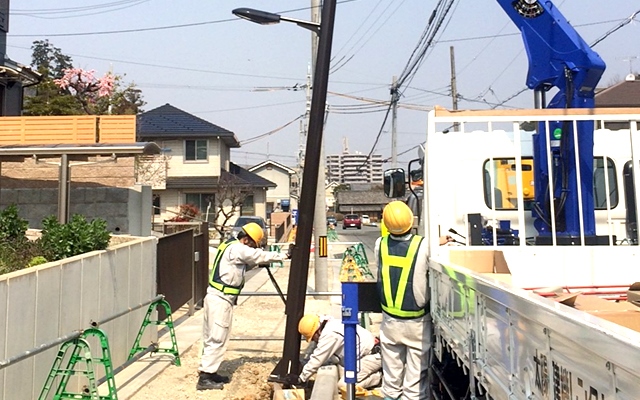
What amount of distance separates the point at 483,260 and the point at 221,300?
3137mm

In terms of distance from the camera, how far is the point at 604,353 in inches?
61.0

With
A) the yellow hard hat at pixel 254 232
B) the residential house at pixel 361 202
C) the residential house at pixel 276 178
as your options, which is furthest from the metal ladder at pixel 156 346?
the residential house at pixel 361 202

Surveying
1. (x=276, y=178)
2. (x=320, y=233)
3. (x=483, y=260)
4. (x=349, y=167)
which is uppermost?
(x=349, y=167)

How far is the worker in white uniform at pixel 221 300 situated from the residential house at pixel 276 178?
45.3 meters

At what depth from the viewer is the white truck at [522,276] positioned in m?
1.79

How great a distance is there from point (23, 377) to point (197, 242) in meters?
6.25

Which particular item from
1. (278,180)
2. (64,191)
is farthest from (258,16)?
(278,180)

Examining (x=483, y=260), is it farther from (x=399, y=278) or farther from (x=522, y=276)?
(x=399, y=278)

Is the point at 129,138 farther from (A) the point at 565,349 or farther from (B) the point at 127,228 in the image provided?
(A) the point at 565,349

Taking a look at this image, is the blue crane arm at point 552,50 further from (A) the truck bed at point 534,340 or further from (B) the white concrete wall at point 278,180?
(B) the white concrete wall at point 278,180

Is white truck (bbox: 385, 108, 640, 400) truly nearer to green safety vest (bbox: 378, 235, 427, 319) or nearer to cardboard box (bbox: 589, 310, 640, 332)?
cardboard box (bbox: 589, 310, 640, 332)

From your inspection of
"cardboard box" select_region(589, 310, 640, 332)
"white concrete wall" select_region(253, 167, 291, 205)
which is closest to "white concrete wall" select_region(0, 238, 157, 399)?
"cardboard box" select_region(589, 310, 640, 332)

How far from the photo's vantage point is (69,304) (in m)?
5.58

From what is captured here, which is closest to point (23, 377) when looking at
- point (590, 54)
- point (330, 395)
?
Result: point (330, 395)
